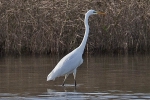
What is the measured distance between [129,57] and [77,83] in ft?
20.4

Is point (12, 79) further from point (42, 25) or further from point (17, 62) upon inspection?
point (42, 25)

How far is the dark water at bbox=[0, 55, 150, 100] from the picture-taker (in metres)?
11.1

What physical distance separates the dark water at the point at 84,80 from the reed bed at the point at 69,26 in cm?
112

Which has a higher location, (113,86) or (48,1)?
(48,1)

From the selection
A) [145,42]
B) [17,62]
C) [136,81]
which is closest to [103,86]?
[136,81]

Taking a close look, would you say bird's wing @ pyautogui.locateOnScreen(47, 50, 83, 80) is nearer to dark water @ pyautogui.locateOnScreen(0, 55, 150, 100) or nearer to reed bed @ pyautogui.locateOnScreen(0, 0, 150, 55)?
dark water @ pyautogui.locateOnScreen(0, 55, 150, 100)

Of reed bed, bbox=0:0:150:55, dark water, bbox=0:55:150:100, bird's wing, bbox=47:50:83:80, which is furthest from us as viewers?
reed bed, bbox=0:0:150:55

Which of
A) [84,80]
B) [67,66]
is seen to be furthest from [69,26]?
[67,66]

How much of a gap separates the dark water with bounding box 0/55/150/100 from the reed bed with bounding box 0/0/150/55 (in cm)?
112

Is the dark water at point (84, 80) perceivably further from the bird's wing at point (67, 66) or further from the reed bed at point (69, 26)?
the reed bed at point (69, 26)

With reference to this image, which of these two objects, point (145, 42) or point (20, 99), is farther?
point (145, 42)

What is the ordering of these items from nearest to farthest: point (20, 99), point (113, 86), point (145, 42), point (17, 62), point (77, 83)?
point (20, 99) < point (113, 86) < point (77, 83) < point (17, 62) < point (145, 42)

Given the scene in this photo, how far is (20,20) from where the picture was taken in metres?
20.3

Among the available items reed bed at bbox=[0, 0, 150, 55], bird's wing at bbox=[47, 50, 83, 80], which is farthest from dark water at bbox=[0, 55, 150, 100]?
reed bed at bbox=[0, 0, 150, 55]
